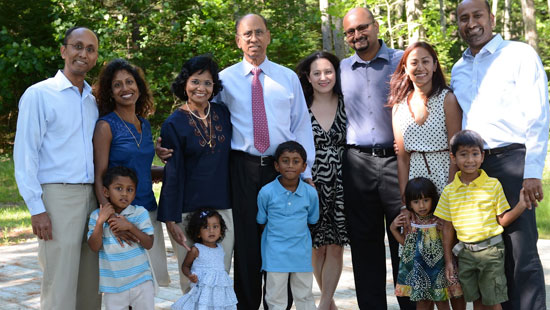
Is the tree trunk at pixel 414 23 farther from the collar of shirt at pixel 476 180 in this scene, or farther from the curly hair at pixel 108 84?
the curly hair at pixel 108 84

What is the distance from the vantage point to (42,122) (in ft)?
12.8

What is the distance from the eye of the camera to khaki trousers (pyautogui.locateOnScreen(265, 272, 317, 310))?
4465mm

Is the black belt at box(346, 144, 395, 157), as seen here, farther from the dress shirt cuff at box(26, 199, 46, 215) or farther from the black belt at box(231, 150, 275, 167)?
the dress shirt cuff at box(26, 199, 46, 215)

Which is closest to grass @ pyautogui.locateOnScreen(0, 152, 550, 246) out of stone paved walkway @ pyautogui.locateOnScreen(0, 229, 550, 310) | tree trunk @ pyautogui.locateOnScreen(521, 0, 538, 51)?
stone paved walkway @ pyautogui.locateOnScreen(0, 229, 550, 310)

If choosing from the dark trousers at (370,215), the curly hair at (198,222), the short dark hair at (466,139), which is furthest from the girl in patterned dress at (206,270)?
the short dark hair at (466,139)

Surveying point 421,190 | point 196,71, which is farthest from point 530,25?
point 196,71

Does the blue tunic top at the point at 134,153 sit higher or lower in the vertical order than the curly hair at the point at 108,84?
lower

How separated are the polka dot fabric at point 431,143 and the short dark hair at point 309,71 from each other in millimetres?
791

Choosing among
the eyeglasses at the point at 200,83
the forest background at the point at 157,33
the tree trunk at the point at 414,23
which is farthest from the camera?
the tree trunk at the point at 414,23

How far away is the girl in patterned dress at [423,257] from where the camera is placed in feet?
13.9

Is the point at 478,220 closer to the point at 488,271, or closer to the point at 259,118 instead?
the point at 488,271

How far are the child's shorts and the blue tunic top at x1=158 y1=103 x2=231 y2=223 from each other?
1.65 m

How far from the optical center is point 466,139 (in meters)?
4.02

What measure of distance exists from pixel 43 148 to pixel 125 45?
1209 cm
